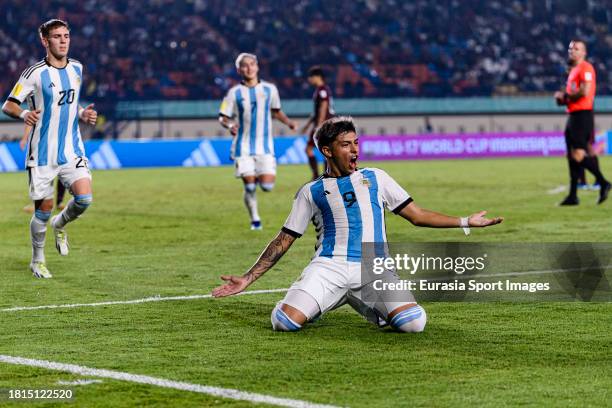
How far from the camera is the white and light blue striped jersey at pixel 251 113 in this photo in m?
14.2

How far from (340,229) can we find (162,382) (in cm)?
185

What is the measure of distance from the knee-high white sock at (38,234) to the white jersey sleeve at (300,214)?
3.70 m

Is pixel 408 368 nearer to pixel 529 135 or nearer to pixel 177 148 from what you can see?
pixel 177 148

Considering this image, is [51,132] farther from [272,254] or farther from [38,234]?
[272,254]

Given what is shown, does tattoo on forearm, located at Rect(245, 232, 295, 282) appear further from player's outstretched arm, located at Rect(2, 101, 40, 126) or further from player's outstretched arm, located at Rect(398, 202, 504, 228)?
player's outstretched arm, located at Rect(2, 101, 40, 126)

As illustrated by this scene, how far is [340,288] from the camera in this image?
257 inches

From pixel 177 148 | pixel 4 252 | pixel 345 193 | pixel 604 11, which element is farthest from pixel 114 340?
pixel 604 11

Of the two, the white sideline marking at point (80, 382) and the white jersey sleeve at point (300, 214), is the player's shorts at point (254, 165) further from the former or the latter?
the white sideline marking at point (80, 382)

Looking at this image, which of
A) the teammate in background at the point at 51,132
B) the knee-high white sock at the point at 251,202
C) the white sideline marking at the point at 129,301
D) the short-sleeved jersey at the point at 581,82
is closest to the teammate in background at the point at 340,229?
the white sideline marking at the point at 129,301

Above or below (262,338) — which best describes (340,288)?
above

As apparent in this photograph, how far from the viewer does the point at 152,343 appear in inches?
243

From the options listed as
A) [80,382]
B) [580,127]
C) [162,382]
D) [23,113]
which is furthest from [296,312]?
[580,127]

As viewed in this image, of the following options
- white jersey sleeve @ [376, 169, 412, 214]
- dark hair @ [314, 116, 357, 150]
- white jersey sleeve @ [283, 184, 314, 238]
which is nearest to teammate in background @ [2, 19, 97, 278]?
white jersey sleeve @ [283, 184, 314, 238]

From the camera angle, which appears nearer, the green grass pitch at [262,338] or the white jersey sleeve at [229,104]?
the green grass pitch at [262,338]
